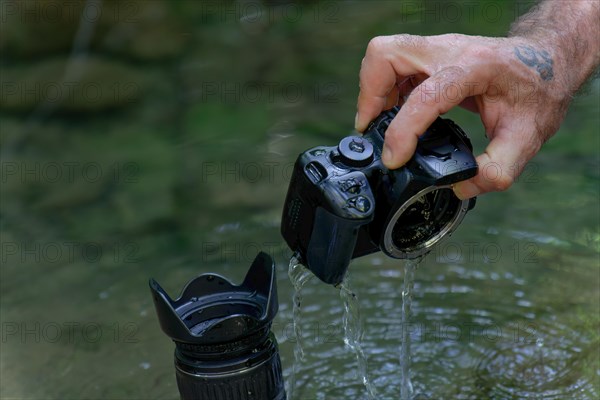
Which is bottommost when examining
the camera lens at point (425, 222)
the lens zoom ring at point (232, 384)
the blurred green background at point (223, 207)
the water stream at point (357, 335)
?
the blurred green background at point (223, 207)

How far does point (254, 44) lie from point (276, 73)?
0.31 m

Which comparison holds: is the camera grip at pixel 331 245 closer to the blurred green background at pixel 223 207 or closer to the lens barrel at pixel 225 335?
the lens barrel at pixel 225 335

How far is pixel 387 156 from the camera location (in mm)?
1439

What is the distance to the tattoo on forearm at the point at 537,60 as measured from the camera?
163 centimetres

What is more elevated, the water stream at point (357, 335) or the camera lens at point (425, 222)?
the camera lens at point (425, 222)

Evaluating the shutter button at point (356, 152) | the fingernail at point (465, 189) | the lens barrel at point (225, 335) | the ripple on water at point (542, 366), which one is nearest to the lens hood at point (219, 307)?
the lens barrel at point (225, 335)

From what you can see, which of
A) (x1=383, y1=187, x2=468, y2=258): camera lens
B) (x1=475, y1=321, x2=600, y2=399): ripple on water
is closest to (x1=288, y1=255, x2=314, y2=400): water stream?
(x1=383, y1=187, x2=468, y2=258): camera lens

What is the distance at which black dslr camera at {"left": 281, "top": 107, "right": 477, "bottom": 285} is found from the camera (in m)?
1.38

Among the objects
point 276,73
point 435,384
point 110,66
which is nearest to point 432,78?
point 435,384

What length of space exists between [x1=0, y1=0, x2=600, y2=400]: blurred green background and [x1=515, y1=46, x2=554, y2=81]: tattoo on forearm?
45 centimetres

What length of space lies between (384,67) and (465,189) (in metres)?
0.31

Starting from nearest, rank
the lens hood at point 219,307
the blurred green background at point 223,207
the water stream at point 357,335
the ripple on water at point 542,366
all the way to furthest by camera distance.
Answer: the lens hood at point 219,307, the water stream at point 357,335, the ripple on water at point 542,366, the blurred green background at point 223,207

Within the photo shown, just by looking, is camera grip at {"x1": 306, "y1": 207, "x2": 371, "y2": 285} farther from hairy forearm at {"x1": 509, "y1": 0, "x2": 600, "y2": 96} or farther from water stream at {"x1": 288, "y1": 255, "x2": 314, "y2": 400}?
hairy forearm at {"x1": 509, "y1": 0, "x2": 600, "y2": 96}

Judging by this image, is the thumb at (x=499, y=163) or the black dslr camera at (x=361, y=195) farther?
the thumb at (x=499, y=163)
